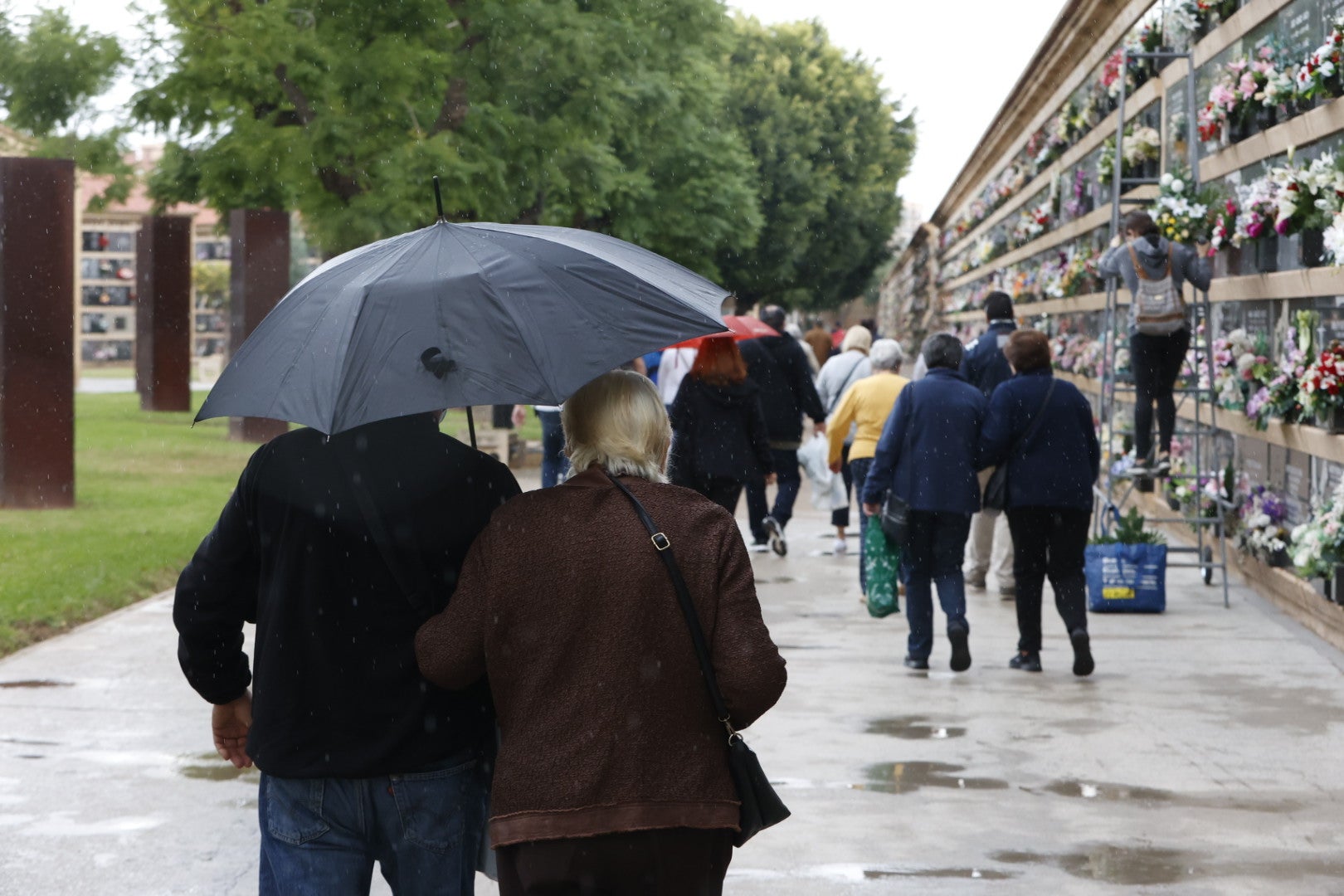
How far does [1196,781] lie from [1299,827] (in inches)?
26.5

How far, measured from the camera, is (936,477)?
8.41 meters

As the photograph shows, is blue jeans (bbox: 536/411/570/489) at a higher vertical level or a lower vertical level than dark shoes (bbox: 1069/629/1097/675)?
higher

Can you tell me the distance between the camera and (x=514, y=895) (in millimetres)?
3012

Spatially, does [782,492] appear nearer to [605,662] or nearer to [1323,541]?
[1323,541]

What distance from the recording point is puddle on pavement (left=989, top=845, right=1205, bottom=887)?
5234 millimetres

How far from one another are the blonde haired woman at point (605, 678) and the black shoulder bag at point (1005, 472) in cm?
555

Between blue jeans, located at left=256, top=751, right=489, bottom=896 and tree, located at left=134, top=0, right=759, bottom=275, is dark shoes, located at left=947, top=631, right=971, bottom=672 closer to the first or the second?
blue jeans, located at left=256, top=751, right=489, bottom=896

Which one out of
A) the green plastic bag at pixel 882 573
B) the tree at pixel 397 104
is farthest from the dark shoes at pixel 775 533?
the tree at pixel 397 104

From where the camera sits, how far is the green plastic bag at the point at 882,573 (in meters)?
8.98

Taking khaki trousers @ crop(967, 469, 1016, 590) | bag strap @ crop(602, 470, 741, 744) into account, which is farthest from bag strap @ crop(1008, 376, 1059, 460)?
bag strap @ crop(602, 470, 741, 744)

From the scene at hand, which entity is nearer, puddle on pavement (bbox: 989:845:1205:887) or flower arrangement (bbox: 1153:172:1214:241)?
puddle on pavement (bbox: 989:845:1205:887)

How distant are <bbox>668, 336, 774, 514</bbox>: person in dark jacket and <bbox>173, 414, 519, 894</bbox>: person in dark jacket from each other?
711 centimetres

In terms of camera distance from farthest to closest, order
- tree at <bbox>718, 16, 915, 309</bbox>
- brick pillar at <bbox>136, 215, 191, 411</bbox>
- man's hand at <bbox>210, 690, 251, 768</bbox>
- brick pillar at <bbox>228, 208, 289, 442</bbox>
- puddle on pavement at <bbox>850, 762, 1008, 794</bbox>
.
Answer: tree at <bbox>718, 16, 915, 309</bbox> < brick pillar at <bbox>136, 215, 191, 411</bbox> < brick pillar at <bbox>228, 208, 289, 442</bbox> < puddle on pavement at <bbox>850, 762, 1008, 794</bbox> < man's hand at <bbox>210, 690, 251, 768</bbox>

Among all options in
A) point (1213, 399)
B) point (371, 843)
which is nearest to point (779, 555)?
point (1213, 399)
